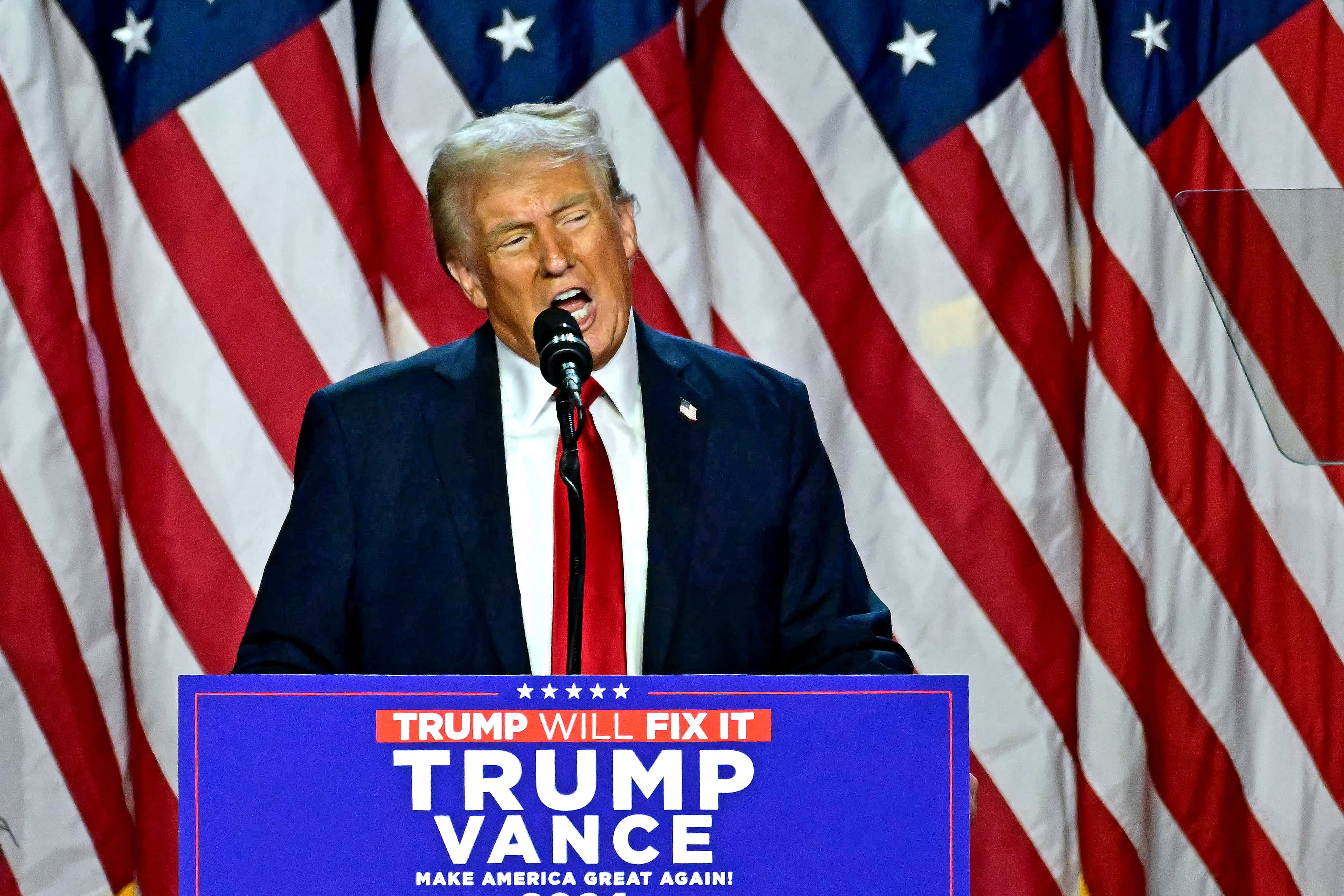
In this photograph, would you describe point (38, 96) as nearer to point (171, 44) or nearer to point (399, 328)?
point (171, 44)

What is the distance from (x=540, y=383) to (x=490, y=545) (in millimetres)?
229

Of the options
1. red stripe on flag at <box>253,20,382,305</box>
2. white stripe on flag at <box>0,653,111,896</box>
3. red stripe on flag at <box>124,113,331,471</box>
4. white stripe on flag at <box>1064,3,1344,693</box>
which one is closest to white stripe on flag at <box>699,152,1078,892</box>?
white stripe on flag at <box>1064,3,1344,693</box>

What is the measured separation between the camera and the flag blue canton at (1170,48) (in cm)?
305

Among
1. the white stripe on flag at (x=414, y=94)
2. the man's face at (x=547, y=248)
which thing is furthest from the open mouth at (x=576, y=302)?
the white stripe on flag at (x=414, y=94)

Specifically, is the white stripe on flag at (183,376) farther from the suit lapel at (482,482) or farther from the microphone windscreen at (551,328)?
the microphone windscreen at (551,328)

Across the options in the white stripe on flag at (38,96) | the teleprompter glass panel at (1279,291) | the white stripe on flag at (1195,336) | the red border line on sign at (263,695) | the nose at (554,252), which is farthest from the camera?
the white stripe on flag at (1195,336)

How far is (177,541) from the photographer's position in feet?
9.50

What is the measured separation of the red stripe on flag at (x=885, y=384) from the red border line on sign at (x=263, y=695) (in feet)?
6.28

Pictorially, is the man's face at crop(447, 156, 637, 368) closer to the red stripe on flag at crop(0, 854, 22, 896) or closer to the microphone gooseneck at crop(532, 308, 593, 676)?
the microphone gooseneck at crop(532, 308, 593, 676)

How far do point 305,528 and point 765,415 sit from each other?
582mm

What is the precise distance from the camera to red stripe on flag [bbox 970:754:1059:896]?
309cm

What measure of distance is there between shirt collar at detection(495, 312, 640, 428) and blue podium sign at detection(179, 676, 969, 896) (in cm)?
73

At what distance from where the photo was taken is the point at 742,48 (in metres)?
3.07

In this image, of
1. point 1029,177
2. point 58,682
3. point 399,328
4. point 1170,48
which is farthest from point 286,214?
point 1170,48
